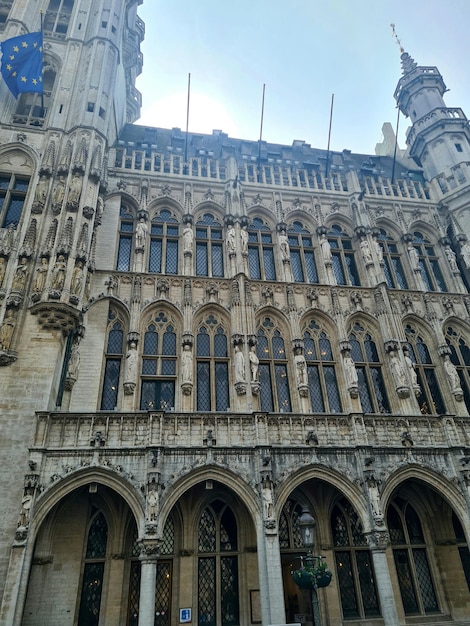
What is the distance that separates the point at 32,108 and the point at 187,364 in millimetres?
15597

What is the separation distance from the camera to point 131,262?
1925 cm

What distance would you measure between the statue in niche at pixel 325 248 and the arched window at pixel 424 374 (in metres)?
4.90

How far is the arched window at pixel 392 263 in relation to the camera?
70.7 ft

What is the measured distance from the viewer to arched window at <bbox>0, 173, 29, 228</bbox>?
1798 centimetres

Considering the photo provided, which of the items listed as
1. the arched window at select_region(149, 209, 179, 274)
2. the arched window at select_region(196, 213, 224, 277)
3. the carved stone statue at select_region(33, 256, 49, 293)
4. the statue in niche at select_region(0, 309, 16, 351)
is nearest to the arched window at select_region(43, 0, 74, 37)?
the arched window at select_region(149, 209, 179, 274)

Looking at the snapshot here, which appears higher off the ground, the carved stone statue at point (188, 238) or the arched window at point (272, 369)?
the carved stone statue at point (188, 238)

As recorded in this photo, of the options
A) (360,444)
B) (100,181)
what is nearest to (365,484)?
(360,444)

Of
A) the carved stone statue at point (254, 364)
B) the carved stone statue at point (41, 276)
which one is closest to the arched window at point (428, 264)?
the carved stone statue at point (254, 364)

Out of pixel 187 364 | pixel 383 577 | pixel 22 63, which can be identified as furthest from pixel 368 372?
pixel 22 63

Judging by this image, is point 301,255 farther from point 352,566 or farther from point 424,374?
point 352,566

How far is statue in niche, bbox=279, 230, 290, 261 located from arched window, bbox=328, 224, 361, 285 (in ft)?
8.76

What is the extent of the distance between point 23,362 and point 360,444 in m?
11.4

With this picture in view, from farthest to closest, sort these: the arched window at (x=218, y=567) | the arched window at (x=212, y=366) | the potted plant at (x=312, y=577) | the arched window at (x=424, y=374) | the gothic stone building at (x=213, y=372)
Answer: the arched window at (x=424, y=374), the arched window at (x=212, y=366), the arched window at (x=218, y=567), the gothic stone building at (x=213, y=372), the potted plant at (x=312, y=577)

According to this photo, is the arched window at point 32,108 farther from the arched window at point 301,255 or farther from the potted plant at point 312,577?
the potted plant at point 312,577
